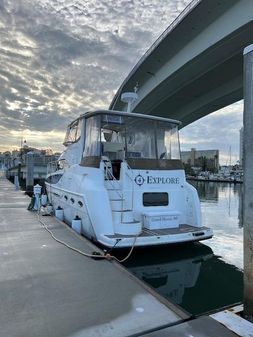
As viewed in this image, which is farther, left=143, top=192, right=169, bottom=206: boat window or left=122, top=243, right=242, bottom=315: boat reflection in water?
left=143, top=192, right=169, bottom=206: boat window

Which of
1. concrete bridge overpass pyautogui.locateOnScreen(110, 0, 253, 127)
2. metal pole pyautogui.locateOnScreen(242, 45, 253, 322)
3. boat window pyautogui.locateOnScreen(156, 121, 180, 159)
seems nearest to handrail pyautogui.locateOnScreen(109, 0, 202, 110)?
concrete bridge overpass pyautogui.locateOnScreen(110, 0, 253, 127)

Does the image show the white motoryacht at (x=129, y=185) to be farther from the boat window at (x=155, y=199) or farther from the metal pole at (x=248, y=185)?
the metal pole at (x=248, y=185)

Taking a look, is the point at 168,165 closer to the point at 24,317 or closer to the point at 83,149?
the point at 83,149

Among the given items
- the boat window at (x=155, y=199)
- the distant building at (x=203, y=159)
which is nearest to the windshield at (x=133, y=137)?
the boat window at (x=155, y=199)

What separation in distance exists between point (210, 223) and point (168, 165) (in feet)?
15.5

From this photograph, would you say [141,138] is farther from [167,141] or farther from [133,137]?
[167,141]

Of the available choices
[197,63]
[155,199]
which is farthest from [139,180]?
[197,63]

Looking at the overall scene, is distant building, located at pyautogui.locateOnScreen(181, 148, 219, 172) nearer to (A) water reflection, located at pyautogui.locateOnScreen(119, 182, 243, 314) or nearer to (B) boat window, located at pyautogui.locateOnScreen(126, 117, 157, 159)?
(B) boat window, located at pyautogui.locateOnScreen(126, 117, 157, 159)

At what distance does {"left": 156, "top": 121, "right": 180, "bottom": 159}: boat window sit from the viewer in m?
8.62

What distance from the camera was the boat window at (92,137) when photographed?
7940mm

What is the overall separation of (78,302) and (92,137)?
17.2 ft

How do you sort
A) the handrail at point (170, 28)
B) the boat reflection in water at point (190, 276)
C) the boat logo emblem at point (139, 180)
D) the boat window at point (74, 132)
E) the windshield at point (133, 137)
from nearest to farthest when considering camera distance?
1. the boat reflection in water at point (190, 276)
2. the boat logo emblem at point (139, 180)
3. the windshield at point (133, 137)
4. the boat window at point (74, 132)
5. the handrail at point (170, 28)

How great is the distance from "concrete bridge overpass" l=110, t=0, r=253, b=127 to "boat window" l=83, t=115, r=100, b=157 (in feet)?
23.7

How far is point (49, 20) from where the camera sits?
12953mm
